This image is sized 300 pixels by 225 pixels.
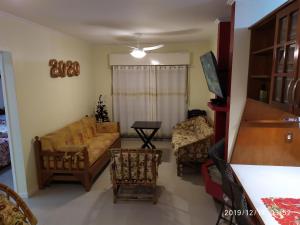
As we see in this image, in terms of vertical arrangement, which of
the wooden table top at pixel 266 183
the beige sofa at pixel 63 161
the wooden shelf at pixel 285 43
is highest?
the wooden shelf at pixel 285 43

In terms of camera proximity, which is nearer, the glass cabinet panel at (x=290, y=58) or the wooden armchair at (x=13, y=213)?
the glass cabinet panel at (x=290, y=58)

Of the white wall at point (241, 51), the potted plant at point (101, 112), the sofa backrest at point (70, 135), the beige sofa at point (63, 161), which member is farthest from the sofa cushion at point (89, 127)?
the white wall at point (241, 51)

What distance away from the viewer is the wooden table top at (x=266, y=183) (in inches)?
59.2

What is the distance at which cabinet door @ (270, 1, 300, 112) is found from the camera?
1.34 m

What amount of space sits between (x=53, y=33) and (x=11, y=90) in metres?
1.44

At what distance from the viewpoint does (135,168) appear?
2.99 meters

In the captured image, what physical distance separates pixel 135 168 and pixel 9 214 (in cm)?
160

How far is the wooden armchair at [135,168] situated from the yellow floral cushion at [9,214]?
4.61ft

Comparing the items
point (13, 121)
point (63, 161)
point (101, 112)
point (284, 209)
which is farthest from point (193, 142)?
point (101, 112)

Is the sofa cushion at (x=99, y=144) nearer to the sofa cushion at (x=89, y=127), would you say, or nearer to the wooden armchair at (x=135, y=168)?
the sofa cushion at (x=89, y=127)

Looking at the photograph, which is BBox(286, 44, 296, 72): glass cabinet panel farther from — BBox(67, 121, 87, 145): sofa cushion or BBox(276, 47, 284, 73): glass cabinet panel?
BBox(67, 121, 87, 145): sofa cushion

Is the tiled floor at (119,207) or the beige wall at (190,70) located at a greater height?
the beige wall at (190,70)

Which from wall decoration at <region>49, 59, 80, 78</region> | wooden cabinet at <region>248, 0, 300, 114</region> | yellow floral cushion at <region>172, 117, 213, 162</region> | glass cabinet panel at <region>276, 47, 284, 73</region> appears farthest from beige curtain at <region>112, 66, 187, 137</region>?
glass cabinet panel at <region>276, 47, 284, 73</region>

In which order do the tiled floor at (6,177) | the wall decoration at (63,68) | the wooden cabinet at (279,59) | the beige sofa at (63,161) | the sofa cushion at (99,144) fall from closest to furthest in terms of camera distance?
the wooden cabinet at (279,59), the beige sofa at (63,161), the tiled floor at (6,177), the sofa cushion at (99,144), the wall decoration at (63,68)
